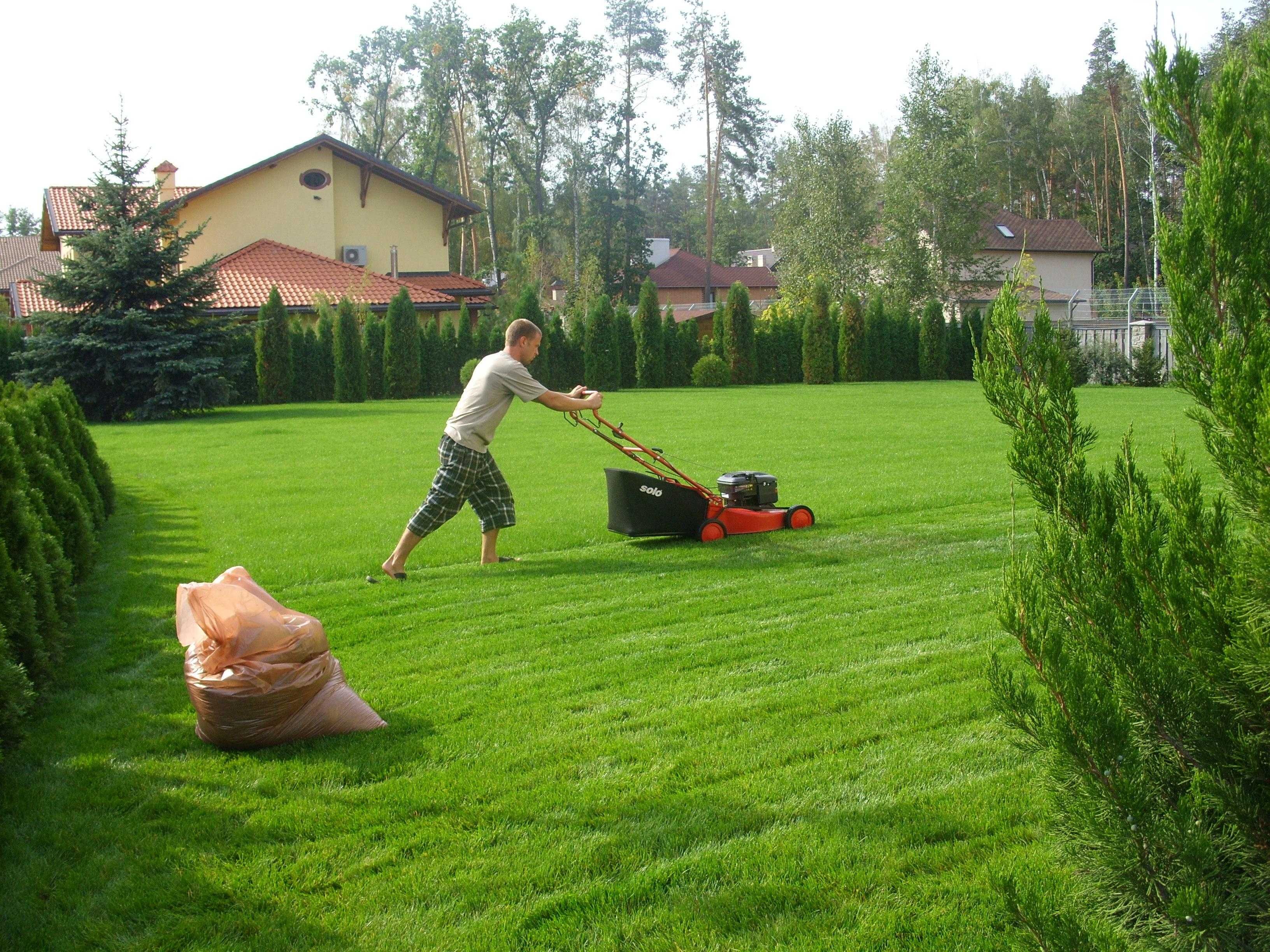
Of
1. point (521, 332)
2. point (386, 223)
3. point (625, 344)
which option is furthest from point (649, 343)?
point (521, 332)

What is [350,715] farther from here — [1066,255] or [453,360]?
[1066,255]

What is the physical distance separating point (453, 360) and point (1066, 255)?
3633 centimetres

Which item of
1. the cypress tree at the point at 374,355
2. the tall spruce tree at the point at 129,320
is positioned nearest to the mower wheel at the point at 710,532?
the tall spruce tree at the point at 129,320

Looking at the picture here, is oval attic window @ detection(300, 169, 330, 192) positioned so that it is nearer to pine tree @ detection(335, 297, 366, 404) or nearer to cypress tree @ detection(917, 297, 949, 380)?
pine tree @ detection(335, 297, 366, 404)

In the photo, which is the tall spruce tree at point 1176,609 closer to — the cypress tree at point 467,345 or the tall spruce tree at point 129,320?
the tall spruce tree at point 129,320

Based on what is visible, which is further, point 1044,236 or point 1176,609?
point 1044,236

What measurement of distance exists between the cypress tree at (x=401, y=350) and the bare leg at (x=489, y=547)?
23760mm

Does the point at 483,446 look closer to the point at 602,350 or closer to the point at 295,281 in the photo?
the point at 602,350

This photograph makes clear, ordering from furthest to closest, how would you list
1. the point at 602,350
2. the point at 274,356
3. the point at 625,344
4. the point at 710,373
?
the point at 625,344 < the point at 710,373 < the point at 602,350 < the point at 274,356

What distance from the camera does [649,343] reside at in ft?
117

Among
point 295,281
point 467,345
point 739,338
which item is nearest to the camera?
point 467,345

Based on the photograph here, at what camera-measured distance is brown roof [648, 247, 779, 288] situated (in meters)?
66.8

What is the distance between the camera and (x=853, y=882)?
129 inches

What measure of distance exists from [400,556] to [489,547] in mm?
725
